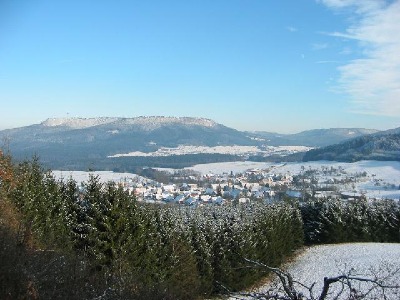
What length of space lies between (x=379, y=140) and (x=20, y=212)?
16473 centimetres

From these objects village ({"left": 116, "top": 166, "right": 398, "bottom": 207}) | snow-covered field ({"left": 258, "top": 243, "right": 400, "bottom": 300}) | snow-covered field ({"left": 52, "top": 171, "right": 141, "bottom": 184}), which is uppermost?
snow-covered field ({"left": 52, "top": 171, "right": 141, "bottom": 184})

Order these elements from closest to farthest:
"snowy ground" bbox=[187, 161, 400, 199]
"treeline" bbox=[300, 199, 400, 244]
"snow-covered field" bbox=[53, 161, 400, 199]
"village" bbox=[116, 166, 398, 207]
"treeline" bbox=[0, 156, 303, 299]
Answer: "treeline" bbox=[0, 156, 303, 299]
"treeline" bbox=[300, 199, 400, 244]
"snow-covered field" bbox=[53, 161, 400, 199]
"snowy ground" bbox=[187, 161, 400, 199]
"village" bbox=[116, 166, 398, 207]

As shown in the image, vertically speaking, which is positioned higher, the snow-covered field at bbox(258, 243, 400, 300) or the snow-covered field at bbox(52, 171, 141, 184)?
the snow-covered field at bbox(52, 171, 141, 184)

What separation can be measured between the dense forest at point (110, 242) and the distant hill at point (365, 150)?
132596 mm

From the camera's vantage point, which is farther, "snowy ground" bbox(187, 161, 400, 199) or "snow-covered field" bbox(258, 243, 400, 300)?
"snowy ground" bbox(187, 161, 400, 199)

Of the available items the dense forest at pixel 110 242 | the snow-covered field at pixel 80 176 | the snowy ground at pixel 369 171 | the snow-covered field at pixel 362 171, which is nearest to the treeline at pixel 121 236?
the dense forest at pixel 110 242

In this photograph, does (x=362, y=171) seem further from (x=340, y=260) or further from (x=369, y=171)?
(x=340, y=260)

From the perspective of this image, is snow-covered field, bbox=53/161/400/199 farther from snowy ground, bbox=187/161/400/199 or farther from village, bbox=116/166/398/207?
village, bbox=116/166/398/207

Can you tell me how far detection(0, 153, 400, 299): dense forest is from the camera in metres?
9.11

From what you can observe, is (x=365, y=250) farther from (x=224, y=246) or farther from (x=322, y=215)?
(x=224, y=246)

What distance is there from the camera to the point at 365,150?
158250mm

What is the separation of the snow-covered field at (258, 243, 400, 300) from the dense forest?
2.65 m

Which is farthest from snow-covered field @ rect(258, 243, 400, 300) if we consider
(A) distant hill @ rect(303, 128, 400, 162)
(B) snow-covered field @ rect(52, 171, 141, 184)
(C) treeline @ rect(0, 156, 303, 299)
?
(A) distant hill @ rect(303, 128, 400, 162)

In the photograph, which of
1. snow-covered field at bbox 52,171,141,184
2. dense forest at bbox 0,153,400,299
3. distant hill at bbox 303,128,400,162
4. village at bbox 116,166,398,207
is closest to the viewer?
dense forest at bbox 0,153,400,299
